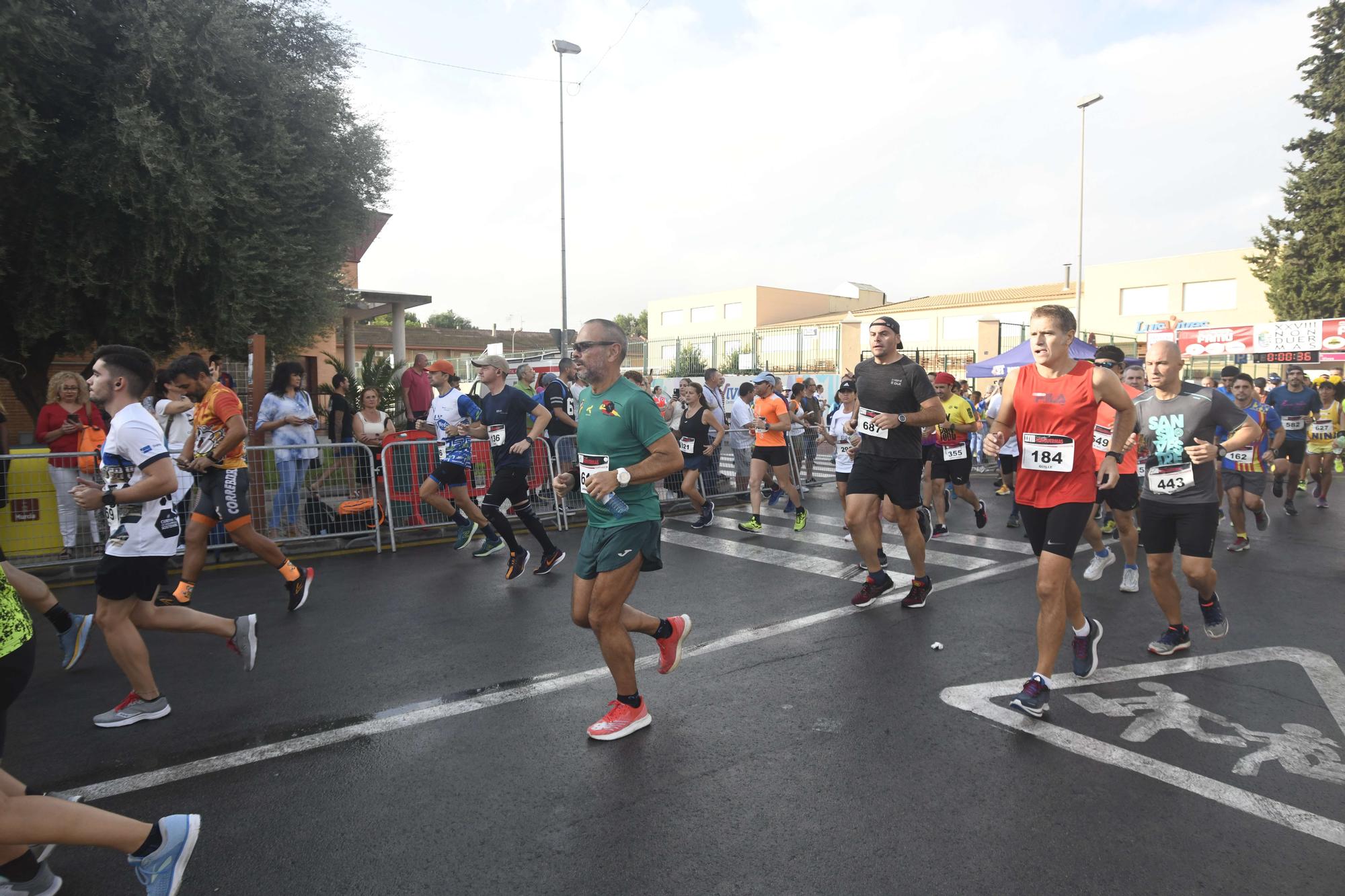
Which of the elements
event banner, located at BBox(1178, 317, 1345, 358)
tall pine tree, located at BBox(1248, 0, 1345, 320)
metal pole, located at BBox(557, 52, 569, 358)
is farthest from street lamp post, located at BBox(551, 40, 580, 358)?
tall pine tree, located at BBox(1248, 0, 1345, 320)

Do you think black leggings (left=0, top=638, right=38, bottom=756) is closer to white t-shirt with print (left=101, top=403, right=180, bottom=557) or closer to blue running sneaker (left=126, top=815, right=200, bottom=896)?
blue running sneaker (left=126, top=815, right=200, bottom=896)

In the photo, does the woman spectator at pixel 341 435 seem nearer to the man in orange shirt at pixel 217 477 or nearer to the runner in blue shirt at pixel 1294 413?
the man in orange shirt at pixel 217 477

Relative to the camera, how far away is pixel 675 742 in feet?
12.4

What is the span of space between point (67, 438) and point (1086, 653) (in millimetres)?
9518

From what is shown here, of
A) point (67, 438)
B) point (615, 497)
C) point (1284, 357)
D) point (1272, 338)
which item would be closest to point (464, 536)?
point (67, 438)

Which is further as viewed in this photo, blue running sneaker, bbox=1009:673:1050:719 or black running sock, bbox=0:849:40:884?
blue running sneaker, bbox=1009:673:1050:719

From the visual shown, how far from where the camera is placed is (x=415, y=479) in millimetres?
9227

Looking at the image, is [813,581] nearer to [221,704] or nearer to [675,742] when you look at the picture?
[675,742]

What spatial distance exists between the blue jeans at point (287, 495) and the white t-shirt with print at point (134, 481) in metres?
4.54

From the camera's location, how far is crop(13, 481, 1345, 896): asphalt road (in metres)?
2.78

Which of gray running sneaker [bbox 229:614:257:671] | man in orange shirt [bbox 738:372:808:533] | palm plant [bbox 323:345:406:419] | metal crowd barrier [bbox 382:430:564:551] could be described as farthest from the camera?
palm plant [bbox 323:345:406:419]

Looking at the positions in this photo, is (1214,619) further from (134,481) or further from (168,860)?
(134,481)

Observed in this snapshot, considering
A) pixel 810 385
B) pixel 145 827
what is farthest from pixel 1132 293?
pixel 145 827

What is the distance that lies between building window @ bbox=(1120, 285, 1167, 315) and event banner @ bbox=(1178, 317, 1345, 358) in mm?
11494
